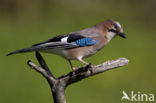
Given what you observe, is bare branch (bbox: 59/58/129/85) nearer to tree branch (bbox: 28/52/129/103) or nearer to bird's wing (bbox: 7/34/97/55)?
tree branch (bbox: 28/52/129/103)

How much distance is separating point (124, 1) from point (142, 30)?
819 millimetres

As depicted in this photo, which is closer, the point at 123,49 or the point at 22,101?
the point at 22,101

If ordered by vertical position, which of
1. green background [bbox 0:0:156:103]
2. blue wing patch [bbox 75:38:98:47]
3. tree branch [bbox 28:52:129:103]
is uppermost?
blue wing patch [bbox 75:38:98:47]

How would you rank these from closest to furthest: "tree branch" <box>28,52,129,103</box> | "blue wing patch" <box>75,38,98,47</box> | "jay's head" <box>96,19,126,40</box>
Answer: "tree branch" <box>28,52,129,103</box>
"blue wing patch" <box>75,38,98,47</box>
"jay's head" <box>96,19,126,40</box>

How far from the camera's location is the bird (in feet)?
19.8

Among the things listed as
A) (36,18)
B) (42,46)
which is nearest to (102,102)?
(42,46)

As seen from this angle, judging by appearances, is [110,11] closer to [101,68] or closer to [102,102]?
[102,102]

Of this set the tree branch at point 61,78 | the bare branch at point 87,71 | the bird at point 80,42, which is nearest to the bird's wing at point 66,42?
the bird at point 80,42

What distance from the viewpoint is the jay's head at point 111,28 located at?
645cm

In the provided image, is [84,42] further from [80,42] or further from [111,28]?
[111,28]

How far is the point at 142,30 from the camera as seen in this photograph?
12680 mm

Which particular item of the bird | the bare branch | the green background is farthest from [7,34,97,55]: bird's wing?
the green background

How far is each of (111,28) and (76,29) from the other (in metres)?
5.13

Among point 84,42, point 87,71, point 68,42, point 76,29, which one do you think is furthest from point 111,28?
point 76,29
